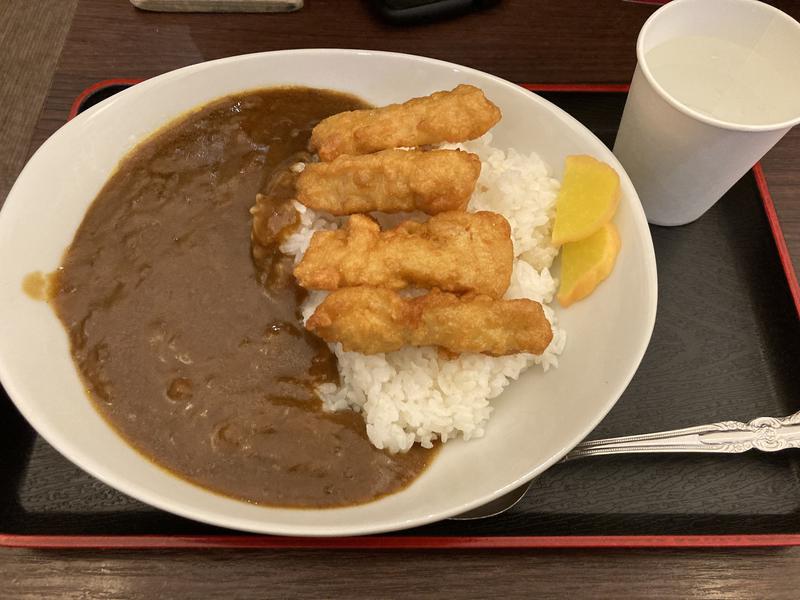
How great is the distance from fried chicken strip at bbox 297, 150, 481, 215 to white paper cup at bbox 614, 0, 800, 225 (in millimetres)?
658

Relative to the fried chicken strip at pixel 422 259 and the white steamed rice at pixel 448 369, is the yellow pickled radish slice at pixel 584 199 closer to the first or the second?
the white steamed rice at pixel 448 369

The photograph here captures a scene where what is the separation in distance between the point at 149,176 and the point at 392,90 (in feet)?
3.68

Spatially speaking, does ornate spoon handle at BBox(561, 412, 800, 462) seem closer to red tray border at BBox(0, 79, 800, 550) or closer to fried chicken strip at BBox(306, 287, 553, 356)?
red tray border at BBox(0, 79, 800, 550)

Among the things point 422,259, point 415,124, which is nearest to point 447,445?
point 422,259

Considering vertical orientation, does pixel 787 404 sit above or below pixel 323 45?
below

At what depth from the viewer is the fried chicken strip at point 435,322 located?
72.9 inches

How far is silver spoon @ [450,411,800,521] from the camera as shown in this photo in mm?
1891

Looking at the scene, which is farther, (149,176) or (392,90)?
(392,90)

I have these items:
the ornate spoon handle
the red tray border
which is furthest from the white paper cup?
the red tray border

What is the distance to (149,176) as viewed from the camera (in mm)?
2346

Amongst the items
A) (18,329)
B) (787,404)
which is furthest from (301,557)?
(787,404)

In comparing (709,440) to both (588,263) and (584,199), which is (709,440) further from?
(584,199)

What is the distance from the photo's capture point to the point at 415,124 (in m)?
2.24

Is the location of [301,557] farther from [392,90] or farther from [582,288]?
[392,90]
